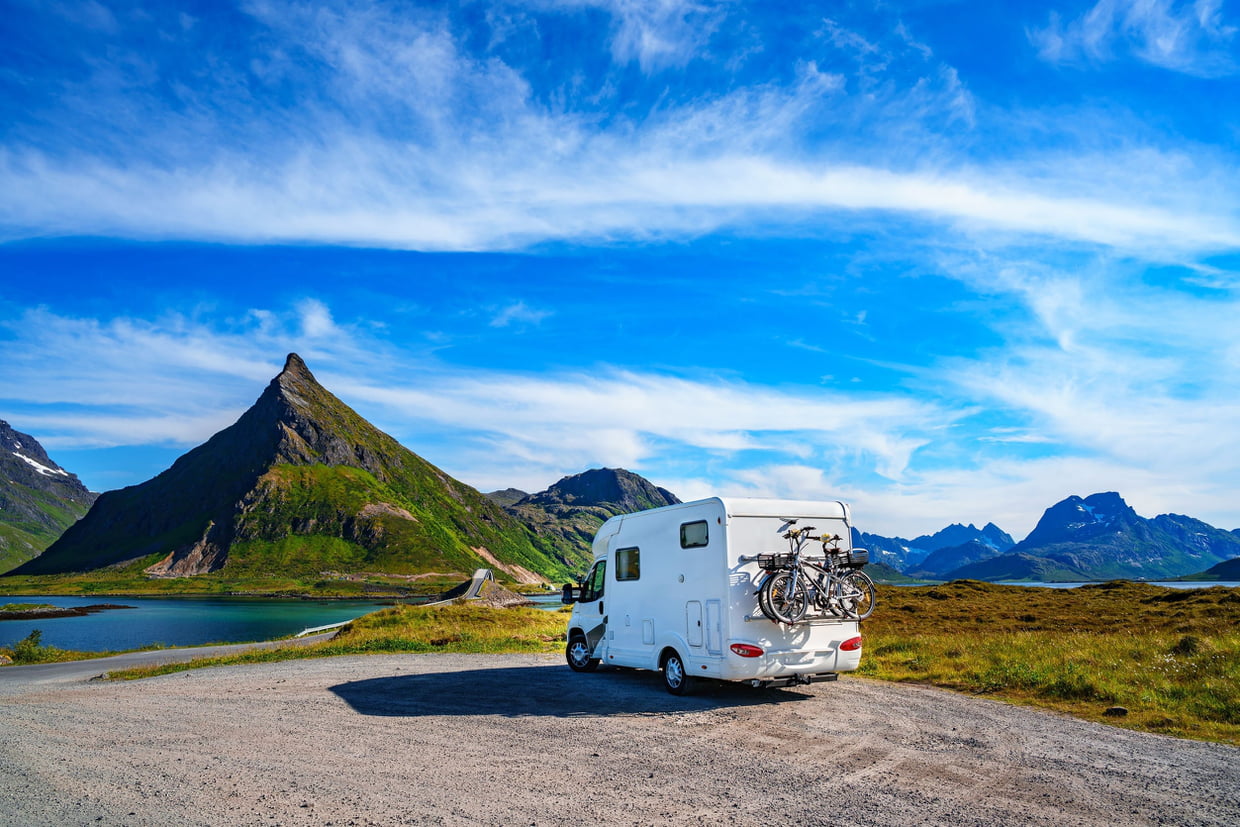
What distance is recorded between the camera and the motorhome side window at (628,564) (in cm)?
1672

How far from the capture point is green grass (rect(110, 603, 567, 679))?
25516 mm

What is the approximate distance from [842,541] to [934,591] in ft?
116

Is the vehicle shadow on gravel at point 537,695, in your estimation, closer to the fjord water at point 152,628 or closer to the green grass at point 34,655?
the green grass at point 34,655

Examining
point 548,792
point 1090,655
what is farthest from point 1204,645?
point 548,792

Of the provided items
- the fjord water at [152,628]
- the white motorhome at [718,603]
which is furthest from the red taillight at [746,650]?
the fjord water at [152,628]

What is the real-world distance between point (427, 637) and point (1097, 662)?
23493mm

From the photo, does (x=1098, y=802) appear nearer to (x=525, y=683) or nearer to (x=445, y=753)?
(x=445, y=753)

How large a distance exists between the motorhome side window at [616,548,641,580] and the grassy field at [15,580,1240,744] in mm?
7070

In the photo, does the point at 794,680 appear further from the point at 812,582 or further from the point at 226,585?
the point at 226,585

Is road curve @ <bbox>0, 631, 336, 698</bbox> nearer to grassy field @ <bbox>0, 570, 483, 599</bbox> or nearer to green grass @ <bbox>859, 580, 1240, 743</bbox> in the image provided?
green grass @ <bbox>859, 580, 1240, 743</bbox>

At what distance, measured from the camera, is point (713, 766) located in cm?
958

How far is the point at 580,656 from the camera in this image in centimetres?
1947

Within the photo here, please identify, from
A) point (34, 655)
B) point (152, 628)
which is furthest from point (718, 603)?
point (152, 628)

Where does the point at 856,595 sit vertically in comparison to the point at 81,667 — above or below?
above
